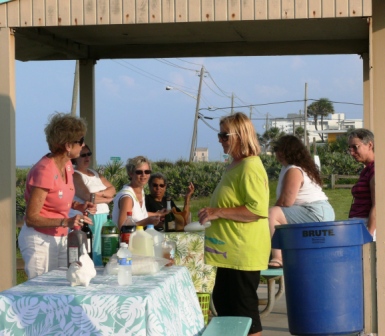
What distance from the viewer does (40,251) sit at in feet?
15.2

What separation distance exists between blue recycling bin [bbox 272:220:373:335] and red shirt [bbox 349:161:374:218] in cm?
78

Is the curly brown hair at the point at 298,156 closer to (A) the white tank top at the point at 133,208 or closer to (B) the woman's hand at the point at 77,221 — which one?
(A) the white tank top at the point at 133,208

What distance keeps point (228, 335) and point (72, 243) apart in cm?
94

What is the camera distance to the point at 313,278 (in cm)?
565

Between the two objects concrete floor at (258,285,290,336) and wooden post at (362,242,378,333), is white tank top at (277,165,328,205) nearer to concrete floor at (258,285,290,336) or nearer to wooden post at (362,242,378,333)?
concrete floor at (258,285,290,336)

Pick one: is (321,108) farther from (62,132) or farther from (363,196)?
(62,132)

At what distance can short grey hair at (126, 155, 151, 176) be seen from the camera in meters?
6.44

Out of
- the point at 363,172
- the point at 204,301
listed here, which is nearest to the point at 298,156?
the point at 363,172

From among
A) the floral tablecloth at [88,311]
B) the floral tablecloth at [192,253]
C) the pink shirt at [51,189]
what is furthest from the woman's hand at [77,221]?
the floral tablecloth at [192,253]

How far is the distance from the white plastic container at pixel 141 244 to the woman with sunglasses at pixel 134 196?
5.86 ft

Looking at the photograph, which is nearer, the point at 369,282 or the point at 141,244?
the point at 141,244

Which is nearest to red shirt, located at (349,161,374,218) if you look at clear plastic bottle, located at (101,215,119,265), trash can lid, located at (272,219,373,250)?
trash can lid, located at (272,219,373,250)

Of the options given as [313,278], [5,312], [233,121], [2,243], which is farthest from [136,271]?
[2,243]

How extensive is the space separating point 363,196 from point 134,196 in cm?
190
